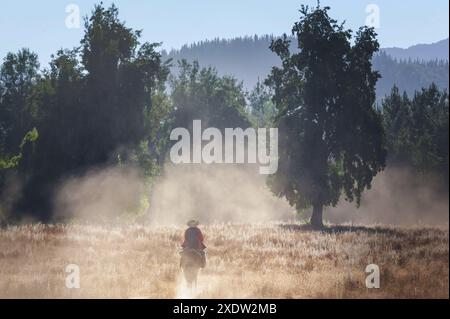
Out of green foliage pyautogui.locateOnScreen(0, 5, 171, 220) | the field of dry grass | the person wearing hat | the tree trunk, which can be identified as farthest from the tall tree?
the person wearing hat

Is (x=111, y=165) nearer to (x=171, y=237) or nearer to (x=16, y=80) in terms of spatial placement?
(x=171, y=237)

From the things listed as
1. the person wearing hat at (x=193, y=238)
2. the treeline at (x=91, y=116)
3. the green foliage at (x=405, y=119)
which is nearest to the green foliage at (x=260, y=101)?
the green foliage at (x=405, y=119)

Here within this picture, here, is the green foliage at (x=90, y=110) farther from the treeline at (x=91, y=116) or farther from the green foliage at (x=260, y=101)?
the green foliage at (x=260, y=101)

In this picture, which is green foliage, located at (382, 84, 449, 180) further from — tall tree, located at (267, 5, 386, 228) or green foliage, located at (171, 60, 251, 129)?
green foliage, located at (171, 60, 251, 129)

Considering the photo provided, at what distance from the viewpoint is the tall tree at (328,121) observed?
129 ft

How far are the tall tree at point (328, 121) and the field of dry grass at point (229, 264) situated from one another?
26.2 feet

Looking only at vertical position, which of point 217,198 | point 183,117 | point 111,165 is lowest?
point 217,198

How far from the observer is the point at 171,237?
95.9ft

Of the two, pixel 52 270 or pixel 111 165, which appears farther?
pixel 111 165

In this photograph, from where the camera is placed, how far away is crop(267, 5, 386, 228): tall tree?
129 feet

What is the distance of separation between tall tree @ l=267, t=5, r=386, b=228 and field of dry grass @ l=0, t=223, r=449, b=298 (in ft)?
26.2

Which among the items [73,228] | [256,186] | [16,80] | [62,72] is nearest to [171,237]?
[73,228]

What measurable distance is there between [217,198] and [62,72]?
35966mm

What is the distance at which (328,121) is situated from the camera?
131 ft
